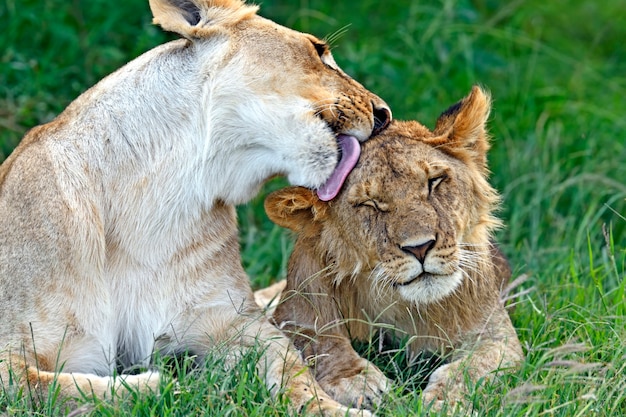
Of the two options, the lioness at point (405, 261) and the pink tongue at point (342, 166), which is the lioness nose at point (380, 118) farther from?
the pink tongue at point (342, 166)

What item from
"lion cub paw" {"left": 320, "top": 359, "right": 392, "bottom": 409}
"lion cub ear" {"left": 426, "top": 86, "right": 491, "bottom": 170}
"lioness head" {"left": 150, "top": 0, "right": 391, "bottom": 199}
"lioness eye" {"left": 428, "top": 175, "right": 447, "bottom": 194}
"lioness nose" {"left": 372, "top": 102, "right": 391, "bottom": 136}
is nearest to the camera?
"lion cub paw" {"left": 320, "top": 359, "right": 392, "bottom": 409}

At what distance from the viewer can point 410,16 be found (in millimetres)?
6203

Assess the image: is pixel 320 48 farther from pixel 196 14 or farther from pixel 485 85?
pixel 485 85

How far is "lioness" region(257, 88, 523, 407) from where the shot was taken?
328 centimetres

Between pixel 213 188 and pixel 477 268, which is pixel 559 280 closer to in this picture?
pixel 477 268

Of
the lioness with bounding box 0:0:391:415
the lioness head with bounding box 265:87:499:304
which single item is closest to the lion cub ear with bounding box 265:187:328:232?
the lioness head with bounding box 265:87:499:304

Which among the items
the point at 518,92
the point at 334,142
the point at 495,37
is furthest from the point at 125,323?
the point at 495,37

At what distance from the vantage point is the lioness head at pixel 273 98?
10.9 feet

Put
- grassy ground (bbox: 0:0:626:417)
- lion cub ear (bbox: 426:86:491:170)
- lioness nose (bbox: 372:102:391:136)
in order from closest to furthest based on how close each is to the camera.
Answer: lioness nose (bbox: 372:102:391:136)
lion cub ear (bbox: 426:86:491:170)
grassy ground (bbox: 0:0:626:417)

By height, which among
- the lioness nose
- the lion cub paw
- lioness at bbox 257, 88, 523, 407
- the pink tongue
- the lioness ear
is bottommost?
the lion cub paw

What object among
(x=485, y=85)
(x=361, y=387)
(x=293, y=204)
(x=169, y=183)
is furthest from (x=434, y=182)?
(x=485, y=85)

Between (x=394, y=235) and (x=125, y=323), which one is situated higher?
(x=394, y=235)

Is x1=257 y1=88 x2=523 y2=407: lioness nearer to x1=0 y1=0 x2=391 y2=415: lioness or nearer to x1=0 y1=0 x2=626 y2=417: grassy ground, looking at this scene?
x1=0 y1=0 x2=391 y2=415: lioness

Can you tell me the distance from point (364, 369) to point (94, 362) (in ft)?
2.73
